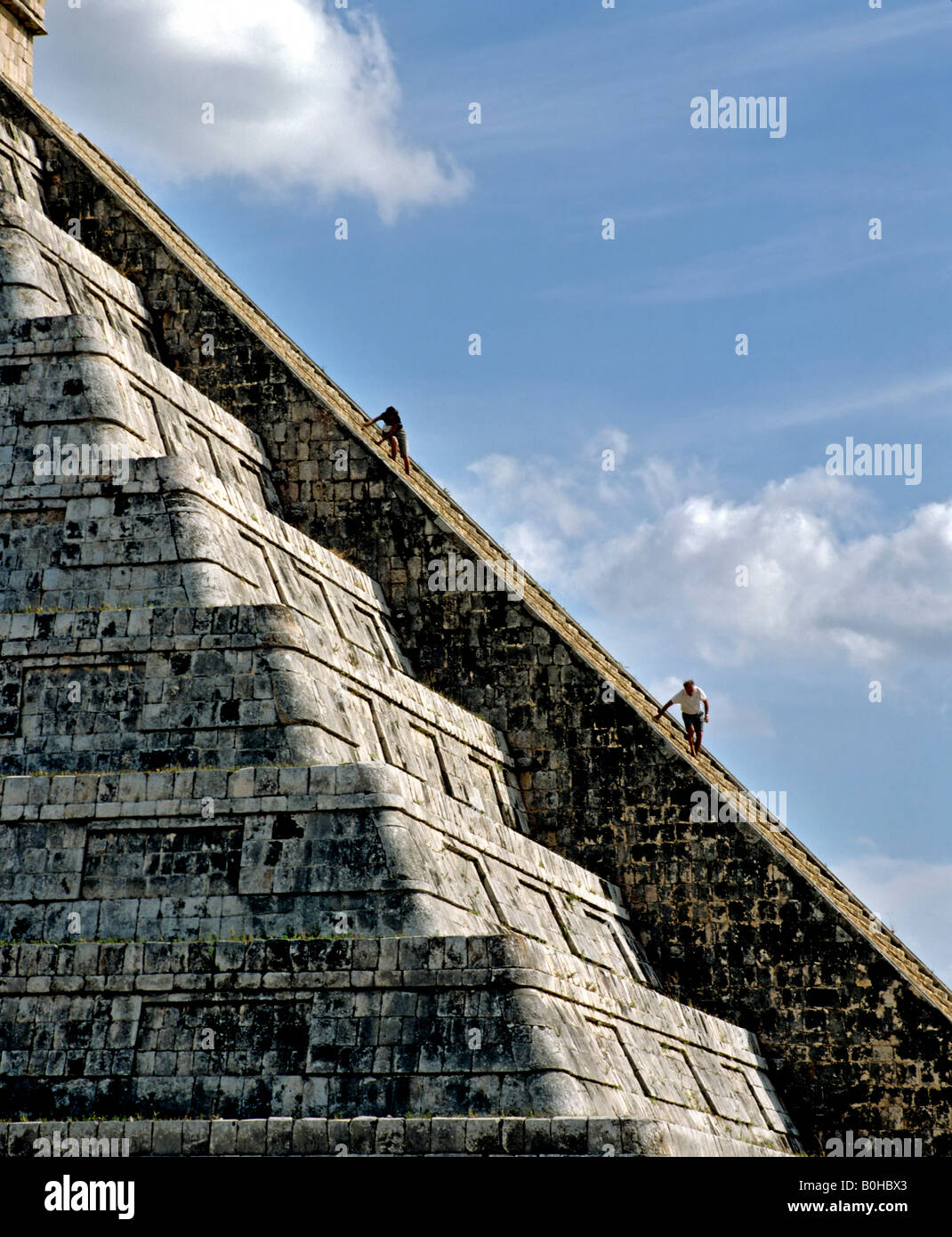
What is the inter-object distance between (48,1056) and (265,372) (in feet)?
42.6

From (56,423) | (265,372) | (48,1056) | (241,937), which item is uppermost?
(265,372)

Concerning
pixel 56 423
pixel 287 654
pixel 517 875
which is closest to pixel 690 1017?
pixel 517 875

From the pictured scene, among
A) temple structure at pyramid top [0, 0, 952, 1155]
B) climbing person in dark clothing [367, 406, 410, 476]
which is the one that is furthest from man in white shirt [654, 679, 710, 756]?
climbing person in dark clothing [367, 406, 410, 476]

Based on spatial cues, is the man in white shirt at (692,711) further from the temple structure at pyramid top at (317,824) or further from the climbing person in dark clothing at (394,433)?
the climbing person in dark clothing at (394,433)

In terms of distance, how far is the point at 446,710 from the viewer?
77.0 ft

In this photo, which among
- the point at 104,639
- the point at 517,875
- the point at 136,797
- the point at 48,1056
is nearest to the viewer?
the point at 48,1056

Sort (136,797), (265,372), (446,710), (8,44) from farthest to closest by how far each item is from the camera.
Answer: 1. (8,44)
2. (265,372)
3. (446,710)
4. (136,797)

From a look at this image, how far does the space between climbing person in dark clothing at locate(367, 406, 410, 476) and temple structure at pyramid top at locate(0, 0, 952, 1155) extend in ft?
1.79

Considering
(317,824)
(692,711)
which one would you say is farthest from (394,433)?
(317,824)

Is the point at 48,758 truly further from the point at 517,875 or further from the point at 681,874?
the point at 681,874

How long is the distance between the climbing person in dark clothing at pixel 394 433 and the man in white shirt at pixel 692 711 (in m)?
5.03

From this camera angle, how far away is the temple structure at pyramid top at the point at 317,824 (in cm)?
1552

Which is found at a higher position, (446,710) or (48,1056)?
(446,710)

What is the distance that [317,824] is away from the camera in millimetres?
16797
